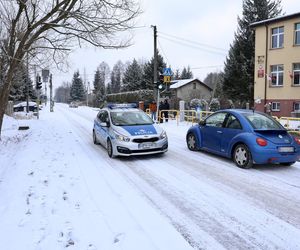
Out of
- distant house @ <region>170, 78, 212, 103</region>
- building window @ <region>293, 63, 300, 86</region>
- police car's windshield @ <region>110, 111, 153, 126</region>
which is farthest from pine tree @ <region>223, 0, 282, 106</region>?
police car's windshield @ <region>110, 111, 153, 126</region>

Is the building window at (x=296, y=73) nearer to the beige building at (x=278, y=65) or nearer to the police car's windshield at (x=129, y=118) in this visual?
the beige building at (x=278, y=65)

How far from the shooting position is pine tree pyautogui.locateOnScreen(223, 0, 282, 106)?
39.8 m

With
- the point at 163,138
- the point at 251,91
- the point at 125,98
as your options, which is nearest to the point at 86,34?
the point at 163,138

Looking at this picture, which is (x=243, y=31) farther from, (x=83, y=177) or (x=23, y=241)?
(x=23, y=241)

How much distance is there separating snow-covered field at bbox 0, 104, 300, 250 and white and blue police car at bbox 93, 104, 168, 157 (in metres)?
0.37

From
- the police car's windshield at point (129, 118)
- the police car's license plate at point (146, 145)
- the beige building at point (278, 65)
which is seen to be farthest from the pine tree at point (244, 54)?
the police car's license plate at point (146, 145)

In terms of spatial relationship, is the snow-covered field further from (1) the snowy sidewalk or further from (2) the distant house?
(2) the distant house

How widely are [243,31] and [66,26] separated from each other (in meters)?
31.2

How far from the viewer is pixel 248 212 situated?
5672 mm

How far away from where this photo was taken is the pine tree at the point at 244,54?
39812mm

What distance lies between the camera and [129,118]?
37.4 feet

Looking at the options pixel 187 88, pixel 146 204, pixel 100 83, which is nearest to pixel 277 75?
pixel 146 204

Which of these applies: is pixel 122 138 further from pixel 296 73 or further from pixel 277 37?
pixel 277 37

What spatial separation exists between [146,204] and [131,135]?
13.7 feet
